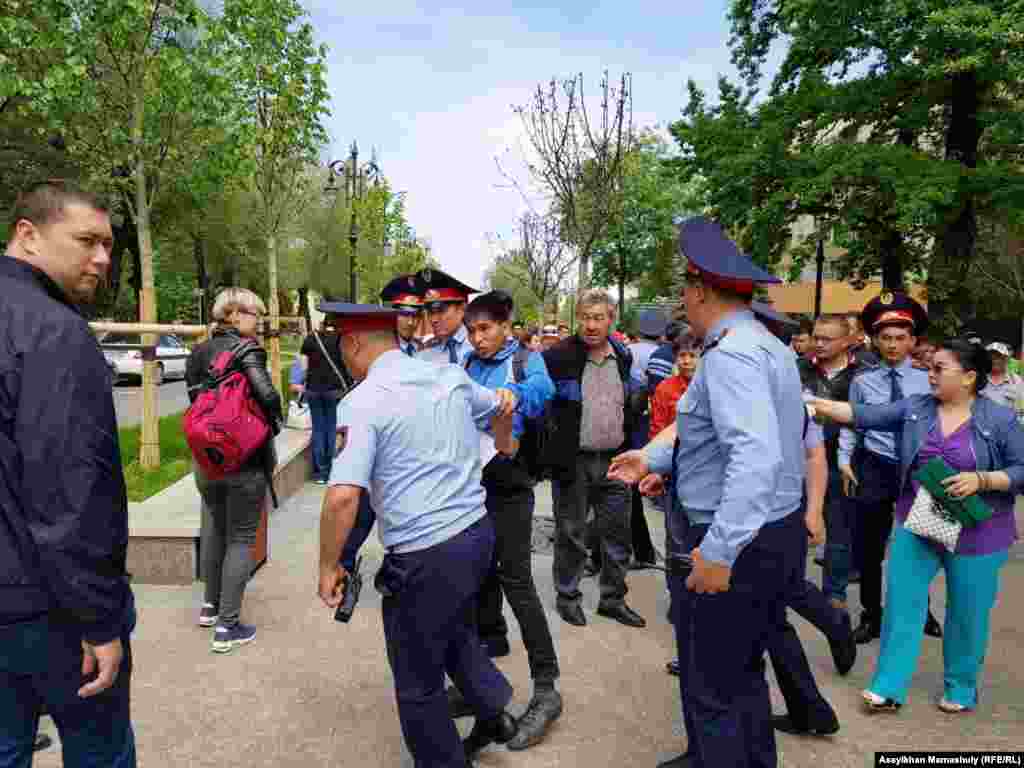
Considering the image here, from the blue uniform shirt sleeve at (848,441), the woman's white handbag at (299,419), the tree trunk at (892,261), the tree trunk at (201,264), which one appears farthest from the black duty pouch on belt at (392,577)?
the tree trunk at (201,264)

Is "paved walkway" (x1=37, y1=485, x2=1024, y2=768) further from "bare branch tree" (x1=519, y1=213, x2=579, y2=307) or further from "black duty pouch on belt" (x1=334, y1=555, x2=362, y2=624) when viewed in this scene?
"bare branch tree" (x1=519, y1=213, x2=579, y2=307)

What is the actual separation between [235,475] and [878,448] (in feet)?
12.3

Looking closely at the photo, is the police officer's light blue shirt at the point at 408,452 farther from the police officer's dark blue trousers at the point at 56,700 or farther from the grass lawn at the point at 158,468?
the grass lawn at the point at 158,468

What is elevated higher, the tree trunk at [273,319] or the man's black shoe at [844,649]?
the tree trunk at [273,319]

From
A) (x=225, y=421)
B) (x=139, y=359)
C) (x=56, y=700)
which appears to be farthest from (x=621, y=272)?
(x=56, y=700)

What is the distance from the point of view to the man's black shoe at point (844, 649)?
161 inches

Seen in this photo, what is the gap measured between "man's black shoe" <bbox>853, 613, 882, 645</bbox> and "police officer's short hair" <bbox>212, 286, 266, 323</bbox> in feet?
13.4

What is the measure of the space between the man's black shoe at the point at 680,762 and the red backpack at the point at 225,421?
8.80ft

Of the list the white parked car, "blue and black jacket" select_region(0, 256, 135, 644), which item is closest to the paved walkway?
"blue and black jacket" select_region(0, 256, 135, 644)

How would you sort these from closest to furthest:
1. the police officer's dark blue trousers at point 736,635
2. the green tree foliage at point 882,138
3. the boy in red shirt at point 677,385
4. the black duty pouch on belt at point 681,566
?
1. the police officer's dark blue trousers at point 736,635
2. the black duty pouch on belt at point 681,566
3. the boy in red shirt at point 677,385
4. the green tree foliage at point 882,138

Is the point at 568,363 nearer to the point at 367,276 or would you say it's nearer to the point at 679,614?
the point at 679,614

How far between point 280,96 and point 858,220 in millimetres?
12373

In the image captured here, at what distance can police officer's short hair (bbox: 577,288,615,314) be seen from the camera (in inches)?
195

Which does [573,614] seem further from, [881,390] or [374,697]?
[881,390]
